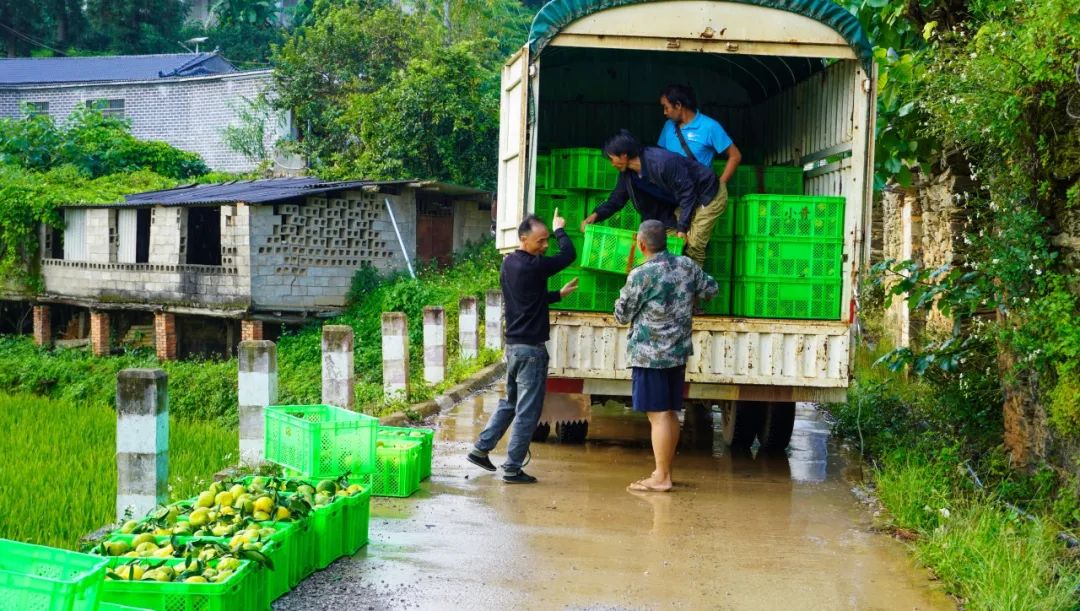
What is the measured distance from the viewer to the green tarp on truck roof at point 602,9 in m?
8.31

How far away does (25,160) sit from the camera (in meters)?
35.6

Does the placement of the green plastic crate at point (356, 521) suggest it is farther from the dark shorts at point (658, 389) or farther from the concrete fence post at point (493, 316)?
the concrete fence post at point (493, 316)

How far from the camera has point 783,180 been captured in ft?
32.7

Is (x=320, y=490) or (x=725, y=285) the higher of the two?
(x=725, y=285)

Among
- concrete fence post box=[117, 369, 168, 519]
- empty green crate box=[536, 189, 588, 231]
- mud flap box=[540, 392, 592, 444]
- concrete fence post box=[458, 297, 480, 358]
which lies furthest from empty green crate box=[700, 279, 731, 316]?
concrete fence post box=[458, 297, 480, 358]

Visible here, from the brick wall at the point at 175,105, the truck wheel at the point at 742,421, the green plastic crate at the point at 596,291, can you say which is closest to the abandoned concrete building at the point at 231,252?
the brick wall at the point at 175,105

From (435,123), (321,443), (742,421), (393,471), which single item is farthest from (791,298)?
(435,123)

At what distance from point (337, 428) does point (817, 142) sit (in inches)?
201

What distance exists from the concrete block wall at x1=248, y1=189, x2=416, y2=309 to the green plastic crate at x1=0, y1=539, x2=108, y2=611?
72.0 ft

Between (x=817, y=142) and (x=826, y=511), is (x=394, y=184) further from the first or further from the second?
(x=826, y=511)

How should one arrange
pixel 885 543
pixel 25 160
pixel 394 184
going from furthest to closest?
pixel 25 160 → pixel 394 184 → pixel 885 543

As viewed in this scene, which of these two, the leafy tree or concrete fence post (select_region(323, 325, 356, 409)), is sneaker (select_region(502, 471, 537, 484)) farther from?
the leafy tree

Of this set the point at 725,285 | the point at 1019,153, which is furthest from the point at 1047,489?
the point at 725,285

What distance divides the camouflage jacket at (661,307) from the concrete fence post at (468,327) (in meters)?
8.67
